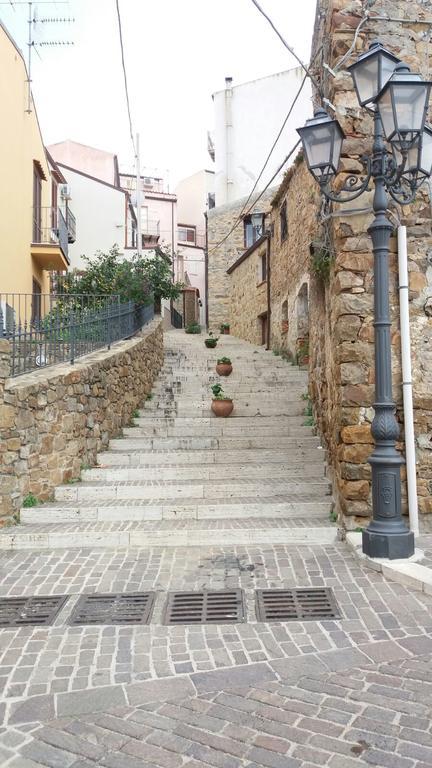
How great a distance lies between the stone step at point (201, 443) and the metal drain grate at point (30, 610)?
12.6 ft

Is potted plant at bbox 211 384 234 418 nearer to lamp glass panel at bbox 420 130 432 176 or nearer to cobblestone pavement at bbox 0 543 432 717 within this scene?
cobblestone pavement at bbox 0 543 432 717

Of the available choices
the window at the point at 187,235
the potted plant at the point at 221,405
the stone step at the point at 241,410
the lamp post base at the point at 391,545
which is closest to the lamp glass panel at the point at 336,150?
the lamp post base at the point at 391,545

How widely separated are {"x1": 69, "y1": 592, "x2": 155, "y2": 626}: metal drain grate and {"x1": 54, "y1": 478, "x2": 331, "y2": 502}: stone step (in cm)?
218

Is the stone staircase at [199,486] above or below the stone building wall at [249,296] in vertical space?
below

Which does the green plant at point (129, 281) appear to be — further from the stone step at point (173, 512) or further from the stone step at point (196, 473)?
the stone step at point (173, 512)

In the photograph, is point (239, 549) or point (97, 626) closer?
point (97, 626)

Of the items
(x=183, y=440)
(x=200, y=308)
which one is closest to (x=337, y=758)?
(x=183, y=440)

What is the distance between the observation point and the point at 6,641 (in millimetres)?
3471

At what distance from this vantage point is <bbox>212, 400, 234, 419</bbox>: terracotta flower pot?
8.87 meters

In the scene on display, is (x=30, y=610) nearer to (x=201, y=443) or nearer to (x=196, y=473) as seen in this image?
(x=196, y=473)

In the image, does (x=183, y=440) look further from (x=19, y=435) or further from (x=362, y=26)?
(x=362, y=26)

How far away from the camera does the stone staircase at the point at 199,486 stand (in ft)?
17.5

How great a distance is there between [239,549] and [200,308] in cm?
2703

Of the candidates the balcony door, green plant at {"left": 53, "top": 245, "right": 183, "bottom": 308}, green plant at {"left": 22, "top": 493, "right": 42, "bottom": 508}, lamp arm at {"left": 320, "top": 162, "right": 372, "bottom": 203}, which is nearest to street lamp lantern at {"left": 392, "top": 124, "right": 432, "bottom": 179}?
lamp arm at {"left": 320, "top": 162, "right": 372, "bottom": 203}
